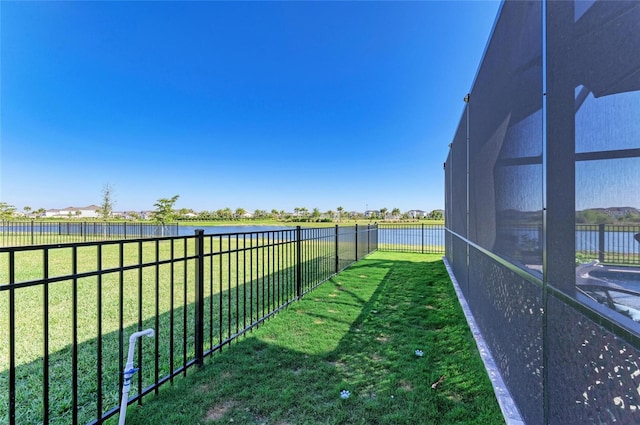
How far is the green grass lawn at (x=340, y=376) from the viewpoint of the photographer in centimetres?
200

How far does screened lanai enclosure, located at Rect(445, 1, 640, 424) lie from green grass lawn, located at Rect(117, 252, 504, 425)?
530 millimetres

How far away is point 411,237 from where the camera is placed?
14359 mm

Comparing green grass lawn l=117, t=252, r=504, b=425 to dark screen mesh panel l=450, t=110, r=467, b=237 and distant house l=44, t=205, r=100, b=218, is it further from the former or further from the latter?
distant house l=44, t=205, r=100, b=218

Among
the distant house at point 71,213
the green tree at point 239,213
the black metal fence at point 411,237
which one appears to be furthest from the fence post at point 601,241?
the distant house at point 71,213

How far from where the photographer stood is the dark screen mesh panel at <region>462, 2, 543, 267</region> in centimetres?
148

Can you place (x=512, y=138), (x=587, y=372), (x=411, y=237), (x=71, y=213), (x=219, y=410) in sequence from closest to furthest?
(x=587, y=372) < (x=512, y=138) < (x=219, y=410) < (x=411, y=237) < (x=71, y=213)

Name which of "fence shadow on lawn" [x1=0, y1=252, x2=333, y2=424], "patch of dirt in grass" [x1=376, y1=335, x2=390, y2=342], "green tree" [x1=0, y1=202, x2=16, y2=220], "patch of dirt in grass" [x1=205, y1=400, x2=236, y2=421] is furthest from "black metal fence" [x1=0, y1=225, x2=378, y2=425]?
"green tree" [x1=0, y1=202, x2=16, y2=220]

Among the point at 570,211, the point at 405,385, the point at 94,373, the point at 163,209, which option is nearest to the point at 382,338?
the point at 405,385

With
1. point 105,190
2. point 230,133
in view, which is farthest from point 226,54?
point 105,190

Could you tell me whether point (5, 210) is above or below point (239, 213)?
above

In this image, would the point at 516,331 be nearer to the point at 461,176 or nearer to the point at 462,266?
the point at 462,266

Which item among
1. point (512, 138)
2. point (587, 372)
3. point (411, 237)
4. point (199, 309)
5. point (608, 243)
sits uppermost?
point (512, 138)

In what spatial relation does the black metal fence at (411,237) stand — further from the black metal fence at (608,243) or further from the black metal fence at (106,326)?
the black metal fence at (608,243)

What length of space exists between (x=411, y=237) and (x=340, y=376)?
41.8 feet
